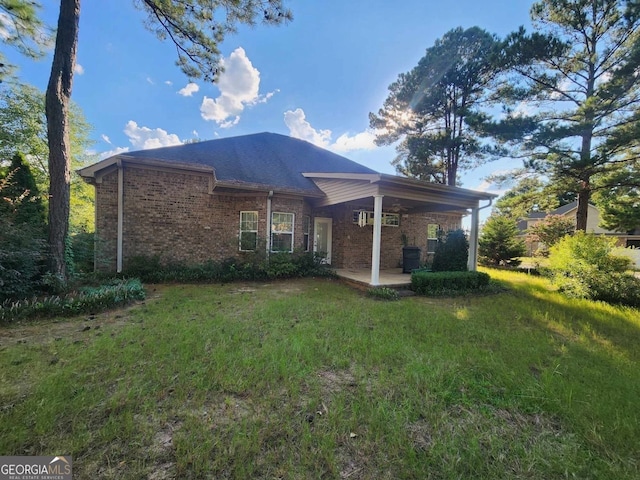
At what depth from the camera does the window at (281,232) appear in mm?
9469

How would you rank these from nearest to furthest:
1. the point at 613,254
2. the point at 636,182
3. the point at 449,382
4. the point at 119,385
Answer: the point at 119,385, the point at 449,382, the point at 613,254, the point at 636,182

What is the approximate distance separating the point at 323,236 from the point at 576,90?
1359 cm

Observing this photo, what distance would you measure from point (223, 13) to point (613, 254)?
13.1 meters

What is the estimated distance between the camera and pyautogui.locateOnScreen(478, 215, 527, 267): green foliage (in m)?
15.2

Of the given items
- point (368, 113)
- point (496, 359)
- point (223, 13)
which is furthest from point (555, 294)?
point (368, 113)

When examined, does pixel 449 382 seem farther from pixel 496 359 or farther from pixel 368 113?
pixel 368 113

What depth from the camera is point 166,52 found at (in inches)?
321

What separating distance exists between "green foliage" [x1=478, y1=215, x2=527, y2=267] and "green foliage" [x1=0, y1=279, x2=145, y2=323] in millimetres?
17331

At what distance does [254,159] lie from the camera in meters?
11.2

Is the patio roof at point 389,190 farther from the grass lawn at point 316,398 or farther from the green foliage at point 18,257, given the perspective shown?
the green foliage at point 18,257


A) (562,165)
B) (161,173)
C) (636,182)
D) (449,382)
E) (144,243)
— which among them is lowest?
(449,382)

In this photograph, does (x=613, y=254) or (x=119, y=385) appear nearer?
(x=119, y=385)

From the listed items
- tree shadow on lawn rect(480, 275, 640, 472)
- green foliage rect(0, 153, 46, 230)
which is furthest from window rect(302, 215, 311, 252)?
green foliage rect(0, 153, 46, 230)

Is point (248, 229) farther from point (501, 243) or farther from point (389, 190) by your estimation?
point (501, 243)
